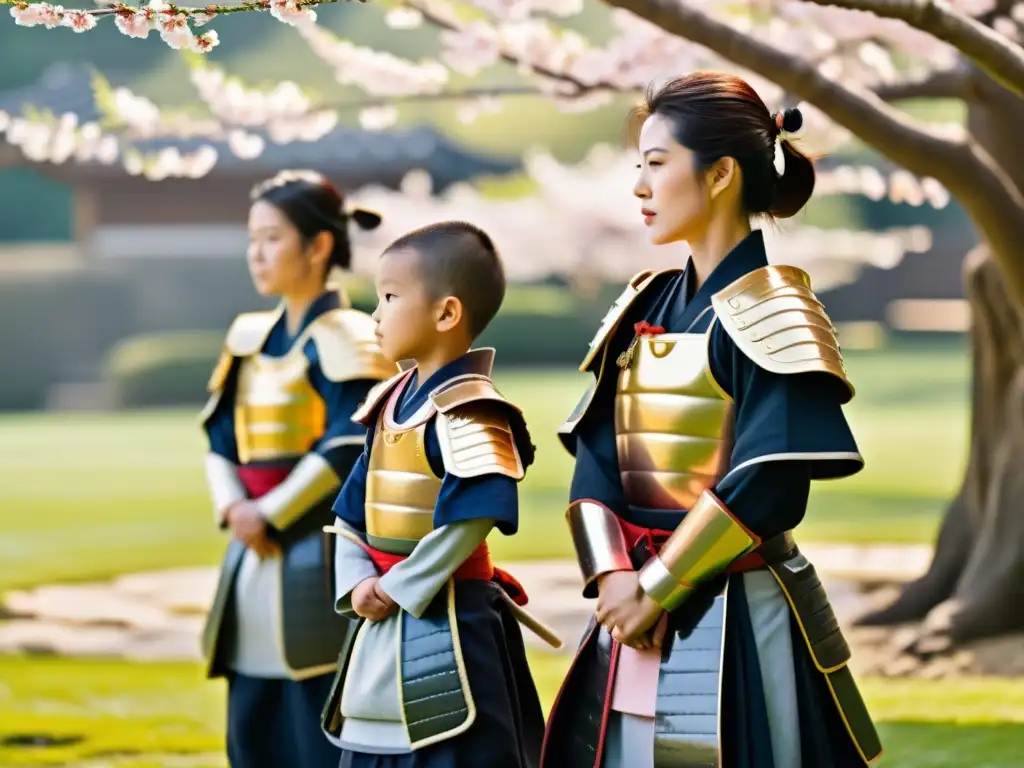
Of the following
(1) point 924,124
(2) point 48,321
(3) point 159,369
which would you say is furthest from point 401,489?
(2) point 48,321

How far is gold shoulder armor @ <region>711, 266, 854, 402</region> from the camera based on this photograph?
1.92 meters

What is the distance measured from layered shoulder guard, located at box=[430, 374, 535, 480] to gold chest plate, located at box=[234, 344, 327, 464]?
0.79 m

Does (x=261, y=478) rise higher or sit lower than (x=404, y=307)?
lower

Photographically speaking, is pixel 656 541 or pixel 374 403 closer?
pixel 656 541

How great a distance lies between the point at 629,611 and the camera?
1.98m

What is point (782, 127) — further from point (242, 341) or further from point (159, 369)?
point (159, 369)

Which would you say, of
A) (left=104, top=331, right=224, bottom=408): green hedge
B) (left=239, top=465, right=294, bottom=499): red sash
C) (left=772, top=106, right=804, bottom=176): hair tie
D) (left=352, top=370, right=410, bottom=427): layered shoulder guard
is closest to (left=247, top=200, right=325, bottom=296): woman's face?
(left=239, top=465, right=294, bottom=499): red sash

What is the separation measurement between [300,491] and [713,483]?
1121 millimetres

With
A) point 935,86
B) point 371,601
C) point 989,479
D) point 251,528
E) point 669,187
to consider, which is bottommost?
point 989,479

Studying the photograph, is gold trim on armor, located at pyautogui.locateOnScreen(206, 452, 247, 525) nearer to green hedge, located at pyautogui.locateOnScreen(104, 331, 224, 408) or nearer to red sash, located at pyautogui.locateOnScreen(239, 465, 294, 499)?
red sash, located at pyautogui.locateOnScreen(239, 465, 294, 499)

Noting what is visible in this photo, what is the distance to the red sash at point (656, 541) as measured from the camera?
2002mm

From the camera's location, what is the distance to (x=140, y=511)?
9.48 m

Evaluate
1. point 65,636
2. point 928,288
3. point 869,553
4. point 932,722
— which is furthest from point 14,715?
point 928,288

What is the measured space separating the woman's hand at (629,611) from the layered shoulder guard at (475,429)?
26 cm
